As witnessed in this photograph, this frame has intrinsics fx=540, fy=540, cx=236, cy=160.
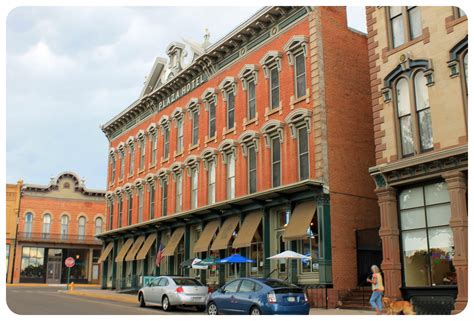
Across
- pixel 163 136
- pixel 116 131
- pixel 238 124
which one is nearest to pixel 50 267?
pixel 116 131

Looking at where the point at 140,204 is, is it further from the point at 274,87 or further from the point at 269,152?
the point at 274,87

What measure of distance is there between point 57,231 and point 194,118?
36364 millimetres

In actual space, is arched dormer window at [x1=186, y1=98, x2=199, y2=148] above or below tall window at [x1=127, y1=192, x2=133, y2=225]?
above

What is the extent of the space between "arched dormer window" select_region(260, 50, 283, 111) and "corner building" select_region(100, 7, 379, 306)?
5cm

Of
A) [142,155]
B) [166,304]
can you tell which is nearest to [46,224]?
[142,155]

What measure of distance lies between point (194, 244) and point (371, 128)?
12.6 meters

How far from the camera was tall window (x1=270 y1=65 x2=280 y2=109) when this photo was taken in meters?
26.4

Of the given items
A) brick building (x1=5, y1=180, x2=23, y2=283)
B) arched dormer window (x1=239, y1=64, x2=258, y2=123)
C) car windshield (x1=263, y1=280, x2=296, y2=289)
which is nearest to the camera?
car windshield (x1=263, y1=280, x2=296, y2=289)

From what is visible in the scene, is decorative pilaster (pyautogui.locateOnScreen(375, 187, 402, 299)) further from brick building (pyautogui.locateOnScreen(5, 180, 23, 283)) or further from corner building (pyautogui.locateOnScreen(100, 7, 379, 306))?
brick building (pyautogui.locateOnScreen(5, 180, 23, 283))

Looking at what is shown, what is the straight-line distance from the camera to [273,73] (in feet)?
88.4

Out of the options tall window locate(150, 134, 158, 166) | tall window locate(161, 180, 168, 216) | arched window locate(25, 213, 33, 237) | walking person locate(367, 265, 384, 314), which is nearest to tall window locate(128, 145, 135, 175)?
tall window locate(150, 134, 158, 166)

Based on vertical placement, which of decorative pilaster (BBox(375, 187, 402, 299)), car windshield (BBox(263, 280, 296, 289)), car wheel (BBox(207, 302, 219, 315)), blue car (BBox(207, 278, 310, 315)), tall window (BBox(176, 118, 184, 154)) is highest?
tall window (BBox(176, 118, 184, 154))

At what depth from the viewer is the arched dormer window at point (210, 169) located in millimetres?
30530

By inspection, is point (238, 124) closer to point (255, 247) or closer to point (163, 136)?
point (255, 247)
